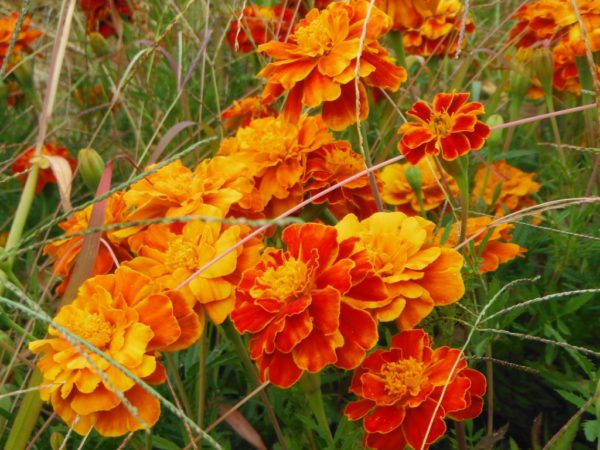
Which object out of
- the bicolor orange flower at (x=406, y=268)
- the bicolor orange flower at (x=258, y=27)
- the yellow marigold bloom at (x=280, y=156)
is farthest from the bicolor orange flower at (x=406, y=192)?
the bicolor orange flower at (x=258, y=27)

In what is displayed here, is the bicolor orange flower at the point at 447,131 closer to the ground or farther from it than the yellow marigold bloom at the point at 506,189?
farther from it

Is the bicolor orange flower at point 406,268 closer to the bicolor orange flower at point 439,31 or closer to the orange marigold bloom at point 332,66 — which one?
the orange marigold bloom at point 332,66

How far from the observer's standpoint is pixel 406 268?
2.21ft

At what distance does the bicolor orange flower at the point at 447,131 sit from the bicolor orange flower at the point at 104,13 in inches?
41.6

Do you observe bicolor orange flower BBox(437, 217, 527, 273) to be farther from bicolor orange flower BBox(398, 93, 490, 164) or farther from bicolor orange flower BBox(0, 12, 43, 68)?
bicolor orange flower BBox(0, 12, 43, 68)

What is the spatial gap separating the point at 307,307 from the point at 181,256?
17 centimetres

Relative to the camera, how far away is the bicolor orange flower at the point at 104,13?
1.71 meters

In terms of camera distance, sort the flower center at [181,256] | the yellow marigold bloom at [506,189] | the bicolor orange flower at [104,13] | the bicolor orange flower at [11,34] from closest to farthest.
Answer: the flower center at [181,256] → the yellow marigold bloom at [506,189] → the bicolor orange flower at [11,34] → the bicolor orange flower at [104,13]

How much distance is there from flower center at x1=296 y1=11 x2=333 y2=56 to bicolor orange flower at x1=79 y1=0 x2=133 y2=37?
0.92 meters

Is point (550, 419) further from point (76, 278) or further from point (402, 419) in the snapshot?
point (76, 278)

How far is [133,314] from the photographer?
26.1 inches

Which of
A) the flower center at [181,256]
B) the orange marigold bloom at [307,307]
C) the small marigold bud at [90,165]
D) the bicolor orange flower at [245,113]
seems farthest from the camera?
the bicolor orange flower at [245,113]

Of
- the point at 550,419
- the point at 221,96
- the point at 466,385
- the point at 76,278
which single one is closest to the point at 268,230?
the point at 76,278

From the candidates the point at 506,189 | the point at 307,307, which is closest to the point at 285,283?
the point at 307,307
